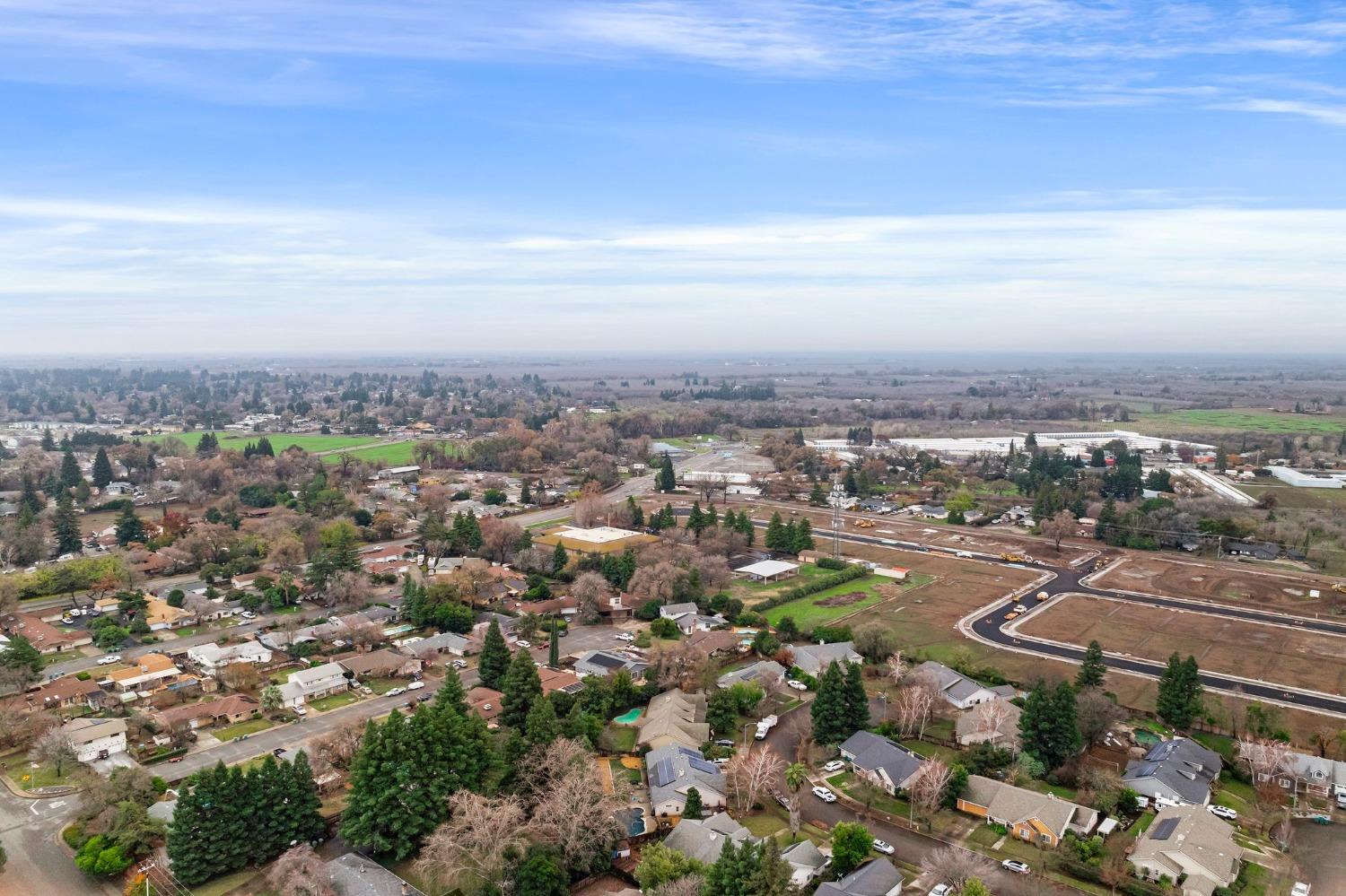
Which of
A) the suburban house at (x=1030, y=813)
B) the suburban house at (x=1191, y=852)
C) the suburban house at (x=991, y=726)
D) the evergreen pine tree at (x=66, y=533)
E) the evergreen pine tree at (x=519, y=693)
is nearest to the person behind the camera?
the suburban house at (x=1191, y=852)

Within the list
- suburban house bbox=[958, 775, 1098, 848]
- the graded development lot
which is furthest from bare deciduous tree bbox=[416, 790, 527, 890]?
the graded development lot

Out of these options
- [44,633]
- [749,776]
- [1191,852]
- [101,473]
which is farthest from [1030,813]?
[101,473]

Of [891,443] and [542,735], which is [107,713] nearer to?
[542,735]

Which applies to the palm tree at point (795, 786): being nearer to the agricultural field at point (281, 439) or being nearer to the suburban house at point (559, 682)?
the suburban house at point (559, 682)

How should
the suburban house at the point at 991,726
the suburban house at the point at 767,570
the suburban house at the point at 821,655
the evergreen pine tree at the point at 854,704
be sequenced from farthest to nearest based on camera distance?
1. the suburban house at the point at 767,570
2. the suburban house at the point at 821,655
3. the evergreen pine tree at the point at 854,704
4. the suburban house at the point at 991,726

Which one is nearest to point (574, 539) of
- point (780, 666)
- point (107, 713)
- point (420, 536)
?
point (420, 536)

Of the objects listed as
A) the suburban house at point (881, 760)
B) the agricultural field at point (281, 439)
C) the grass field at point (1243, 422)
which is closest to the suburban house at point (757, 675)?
the suburban house at point (881, 760)

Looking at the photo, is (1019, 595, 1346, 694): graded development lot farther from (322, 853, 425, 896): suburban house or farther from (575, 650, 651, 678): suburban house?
(322, 853, 425, 896): suburban house
